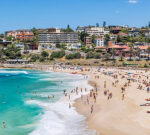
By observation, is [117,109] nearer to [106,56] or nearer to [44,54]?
[106,56]

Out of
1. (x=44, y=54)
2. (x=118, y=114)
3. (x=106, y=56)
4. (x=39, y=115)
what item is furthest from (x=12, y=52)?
(x=118, y=114)

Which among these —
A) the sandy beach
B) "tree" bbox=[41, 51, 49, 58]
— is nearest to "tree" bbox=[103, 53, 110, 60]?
"tree" bbox=[41, 51, 49, 58]

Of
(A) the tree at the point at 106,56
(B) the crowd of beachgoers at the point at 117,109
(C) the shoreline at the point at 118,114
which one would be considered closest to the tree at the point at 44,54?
(A) the tree at the point at 106,56

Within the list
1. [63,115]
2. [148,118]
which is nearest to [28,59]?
[63,115]

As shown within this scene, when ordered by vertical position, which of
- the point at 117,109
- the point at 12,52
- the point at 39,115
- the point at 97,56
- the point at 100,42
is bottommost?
the point at 39,115

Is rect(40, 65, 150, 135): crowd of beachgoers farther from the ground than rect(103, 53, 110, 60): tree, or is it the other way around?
rect(103, 53, 110, 60): tree

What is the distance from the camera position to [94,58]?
81.5 meters

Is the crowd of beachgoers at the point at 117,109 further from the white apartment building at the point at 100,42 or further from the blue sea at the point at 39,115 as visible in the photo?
the white apartment building at the point at 100,42

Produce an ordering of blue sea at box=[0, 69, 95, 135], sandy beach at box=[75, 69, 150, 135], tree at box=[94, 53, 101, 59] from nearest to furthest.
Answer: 1. sandy beach at box=[75, 69, 150, 135]
2. blue sea at box=[0, 69, 95, 135]
3. tree at box=[94, 53, 101, 59]

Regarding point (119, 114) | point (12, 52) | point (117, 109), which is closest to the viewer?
point (119, 114)

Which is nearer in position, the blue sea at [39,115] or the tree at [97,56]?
the blue sea at [39,115]

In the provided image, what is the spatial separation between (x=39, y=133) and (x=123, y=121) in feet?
28.8

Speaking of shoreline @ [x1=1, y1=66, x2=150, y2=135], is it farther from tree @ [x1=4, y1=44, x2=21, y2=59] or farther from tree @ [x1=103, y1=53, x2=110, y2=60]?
tree @ [x1=4, y1=44, x2=21, y2=59]

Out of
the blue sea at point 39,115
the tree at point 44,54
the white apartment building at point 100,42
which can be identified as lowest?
the blue sea at point 39,115
